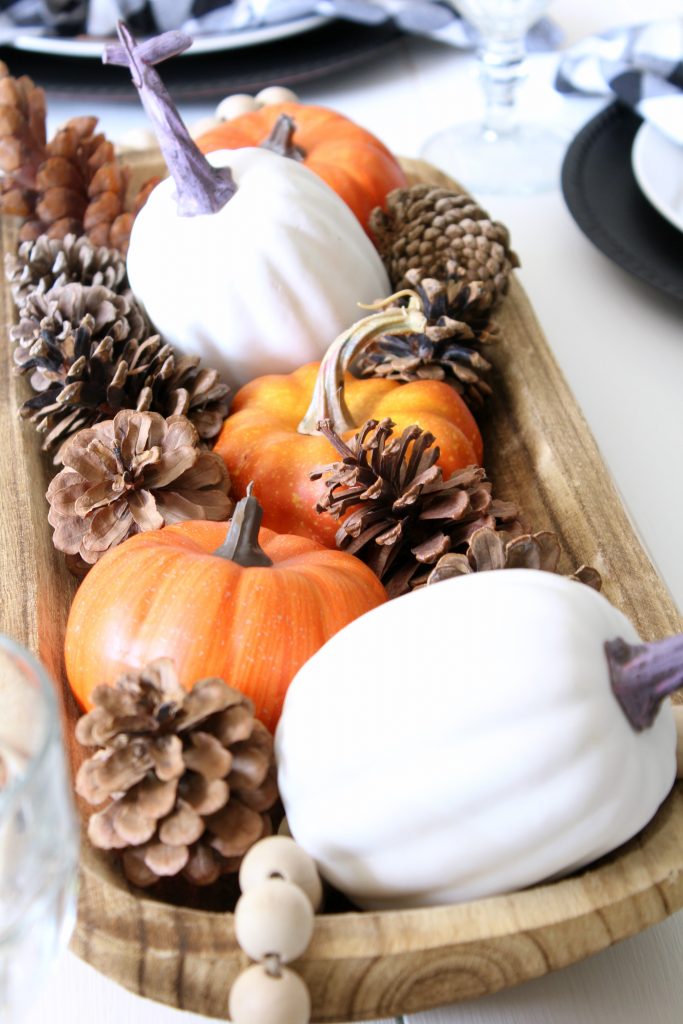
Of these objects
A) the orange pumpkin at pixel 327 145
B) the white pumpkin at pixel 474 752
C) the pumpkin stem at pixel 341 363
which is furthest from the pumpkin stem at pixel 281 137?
the white pumpkin at pixel 474 752

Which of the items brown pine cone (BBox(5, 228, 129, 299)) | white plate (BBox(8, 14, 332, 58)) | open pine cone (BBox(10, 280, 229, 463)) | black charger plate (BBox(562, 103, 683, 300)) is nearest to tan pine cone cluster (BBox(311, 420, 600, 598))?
open pine cone (BBox(10, 280, 229, 463))

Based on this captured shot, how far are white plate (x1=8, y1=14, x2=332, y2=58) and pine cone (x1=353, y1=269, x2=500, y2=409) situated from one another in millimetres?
529

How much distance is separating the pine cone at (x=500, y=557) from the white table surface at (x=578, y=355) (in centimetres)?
14

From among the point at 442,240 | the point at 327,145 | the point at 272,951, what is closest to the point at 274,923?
the point at 272,951

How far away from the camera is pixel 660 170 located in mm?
826

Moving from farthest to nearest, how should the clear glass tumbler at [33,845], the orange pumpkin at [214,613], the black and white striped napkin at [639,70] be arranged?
the black and white striped napkin at [639,70]
the orange pumpkin at [214,613]
the clear glass tumbler at [33,845]

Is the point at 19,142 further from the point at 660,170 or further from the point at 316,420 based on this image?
the point at 660,170

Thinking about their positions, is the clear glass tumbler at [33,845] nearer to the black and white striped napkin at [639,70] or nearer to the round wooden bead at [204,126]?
the round wooden bead at [204,126]

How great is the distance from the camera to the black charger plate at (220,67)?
1022mm

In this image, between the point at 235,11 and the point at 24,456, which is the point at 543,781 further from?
the point at 235,11

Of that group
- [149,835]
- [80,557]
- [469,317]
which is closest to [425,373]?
[469,317]

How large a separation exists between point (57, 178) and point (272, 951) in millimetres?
540

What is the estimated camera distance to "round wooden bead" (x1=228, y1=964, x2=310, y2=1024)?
0.32 metres

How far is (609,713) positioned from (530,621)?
0.04 meters
